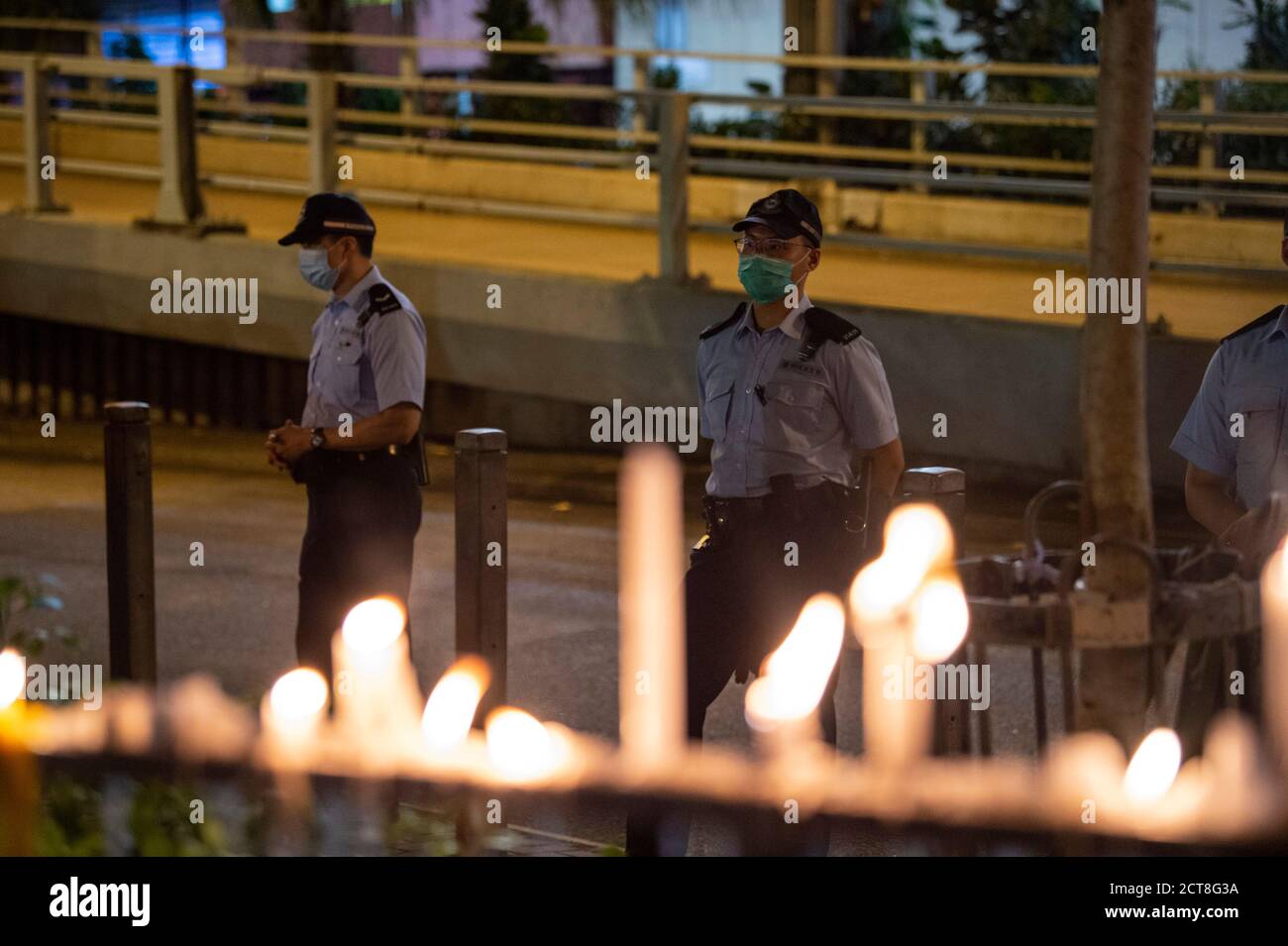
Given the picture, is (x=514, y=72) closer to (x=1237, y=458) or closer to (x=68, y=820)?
(x=1237, y=458)

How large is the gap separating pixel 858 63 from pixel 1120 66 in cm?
990

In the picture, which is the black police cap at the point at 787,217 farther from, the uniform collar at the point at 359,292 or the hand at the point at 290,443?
the hand at the point at 290,443

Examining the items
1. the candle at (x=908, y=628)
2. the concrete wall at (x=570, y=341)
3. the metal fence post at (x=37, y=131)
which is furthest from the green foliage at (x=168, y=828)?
the metal fence post at (x=37, y=131)

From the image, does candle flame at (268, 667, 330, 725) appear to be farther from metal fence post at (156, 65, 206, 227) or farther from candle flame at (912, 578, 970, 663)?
metal fence post at (156, 65, 206, 227)

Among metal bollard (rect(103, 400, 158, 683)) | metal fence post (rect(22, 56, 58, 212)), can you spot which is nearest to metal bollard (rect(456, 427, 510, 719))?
metal bollard (rect(103, 400, 158, 683))

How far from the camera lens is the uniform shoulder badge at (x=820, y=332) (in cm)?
513

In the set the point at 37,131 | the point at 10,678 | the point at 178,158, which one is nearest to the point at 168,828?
the point at 10,678

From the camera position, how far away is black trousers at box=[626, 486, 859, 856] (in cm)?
507

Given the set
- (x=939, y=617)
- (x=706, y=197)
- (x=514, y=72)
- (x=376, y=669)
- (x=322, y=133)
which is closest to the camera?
(x=376, y=669)

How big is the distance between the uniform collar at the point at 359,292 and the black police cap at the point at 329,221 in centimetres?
13

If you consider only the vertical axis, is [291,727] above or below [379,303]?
below

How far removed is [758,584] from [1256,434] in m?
1.24

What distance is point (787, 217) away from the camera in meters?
5.17
